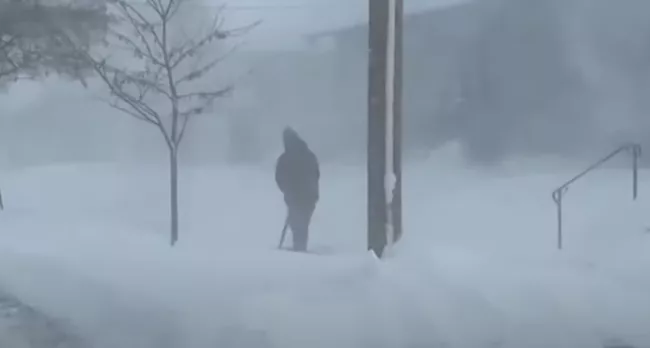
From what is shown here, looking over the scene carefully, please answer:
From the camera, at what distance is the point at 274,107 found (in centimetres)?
109

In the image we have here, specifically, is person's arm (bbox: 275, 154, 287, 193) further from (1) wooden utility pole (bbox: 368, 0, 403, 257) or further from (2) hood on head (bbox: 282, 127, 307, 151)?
(1) wooden utility pole (bbox: 368, 0, 403, 257)

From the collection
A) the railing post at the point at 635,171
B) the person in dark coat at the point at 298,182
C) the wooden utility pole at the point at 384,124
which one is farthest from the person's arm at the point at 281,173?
the railing post at the point at 635,171

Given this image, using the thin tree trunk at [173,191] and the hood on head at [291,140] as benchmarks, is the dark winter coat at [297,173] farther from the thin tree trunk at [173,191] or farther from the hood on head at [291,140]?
the thin tree trunk at [173,191]

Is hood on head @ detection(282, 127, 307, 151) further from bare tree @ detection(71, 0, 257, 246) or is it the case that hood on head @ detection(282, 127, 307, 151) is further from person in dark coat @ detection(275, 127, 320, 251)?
bare tree @ detection(71, 0, 257, 246)

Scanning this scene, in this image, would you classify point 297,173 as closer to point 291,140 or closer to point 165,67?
point 291,140

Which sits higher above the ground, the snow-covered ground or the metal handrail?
the metal handrail

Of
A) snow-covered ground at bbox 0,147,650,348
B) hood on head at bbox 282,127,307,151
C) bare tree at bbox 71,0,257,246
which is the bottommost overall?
snow-covered ground at bbox 0,147,650,348

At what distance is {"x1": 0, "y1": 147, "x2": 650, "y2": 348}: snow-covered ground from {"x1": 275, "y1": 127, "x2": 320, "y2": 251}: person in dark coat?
0.02m

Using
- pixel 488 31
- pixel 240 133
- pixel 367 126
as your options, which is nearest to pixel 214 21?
pixel 240 133

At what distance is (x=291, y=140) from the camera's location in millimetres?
1101

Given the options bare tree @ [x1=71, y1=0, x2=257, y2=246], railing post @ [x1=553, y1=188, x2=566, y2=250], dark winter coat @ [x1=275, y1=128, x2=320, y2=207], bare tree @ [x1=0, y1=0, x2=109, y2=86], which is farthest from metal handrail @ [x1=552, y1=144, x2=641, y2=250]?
bare tree @ [x1=0, y1=0, x2=109, y2=86]

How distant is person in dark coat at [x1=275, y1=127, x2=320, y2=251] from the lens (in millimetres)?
1096

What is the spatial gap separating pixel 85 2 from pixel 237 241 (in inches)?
18.5

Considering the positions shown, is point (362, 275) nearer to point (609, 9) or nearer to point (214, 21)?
point (214, 21)
